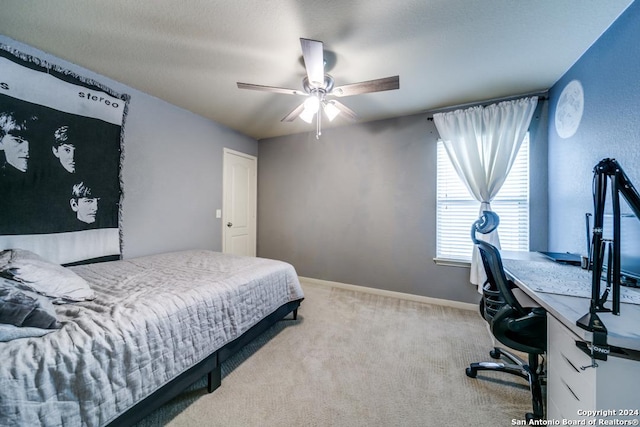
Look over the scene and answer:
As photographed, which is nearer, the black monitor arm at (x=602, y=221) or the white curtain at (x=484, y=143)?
the black monitor arm at (x=602, y=221)

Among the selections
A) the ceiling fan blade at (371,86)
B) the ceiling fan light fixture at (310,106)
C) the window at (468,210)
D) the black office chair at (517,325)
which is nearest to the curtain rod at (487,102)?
the window at (468,210)

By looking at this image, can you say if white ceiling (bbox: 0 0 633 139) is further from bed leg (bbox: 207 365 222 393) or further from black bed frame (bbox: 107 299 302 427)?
bed leg (bbox: 207 365 222 393)

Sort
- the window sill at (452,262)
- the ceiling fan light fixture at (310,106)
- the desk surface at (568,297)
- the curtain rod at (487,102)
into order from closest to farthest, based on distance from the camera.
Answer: the desk surface at (568,297)
the ceiling fan light fixture at (310,106)
the curtain rod at (487,102)
the window sill at (452,262)

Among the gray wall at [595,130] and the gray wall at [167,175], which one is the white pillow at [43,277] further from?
the gray wall at [595,130]

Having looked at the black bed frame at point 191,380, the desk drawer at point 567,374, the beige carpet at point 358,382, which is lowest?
the beige carpet at point 358,382

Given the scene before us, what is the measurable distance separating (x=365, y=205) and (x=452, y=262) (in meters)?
1.33

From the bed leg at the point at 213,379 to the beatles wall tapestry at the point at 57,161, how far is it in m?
1.74

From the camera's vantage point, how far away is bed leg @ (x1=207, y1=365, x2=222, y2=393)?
1.53 meters

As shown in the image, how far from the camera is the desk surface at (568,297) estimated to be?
0.80 metres

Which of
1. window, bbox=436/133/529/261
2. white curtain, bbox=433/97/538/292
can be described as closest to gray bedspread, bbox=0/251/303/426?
window, bbox=436/133/529/261

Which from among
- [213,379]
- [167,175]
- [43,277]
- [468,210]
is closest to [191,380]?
[213,379]

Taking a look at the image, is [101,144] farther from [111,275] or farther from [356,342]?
[356,342]

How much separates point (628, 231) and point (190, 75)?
3.63 metres

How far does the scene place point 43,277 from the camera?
137 centimetres
